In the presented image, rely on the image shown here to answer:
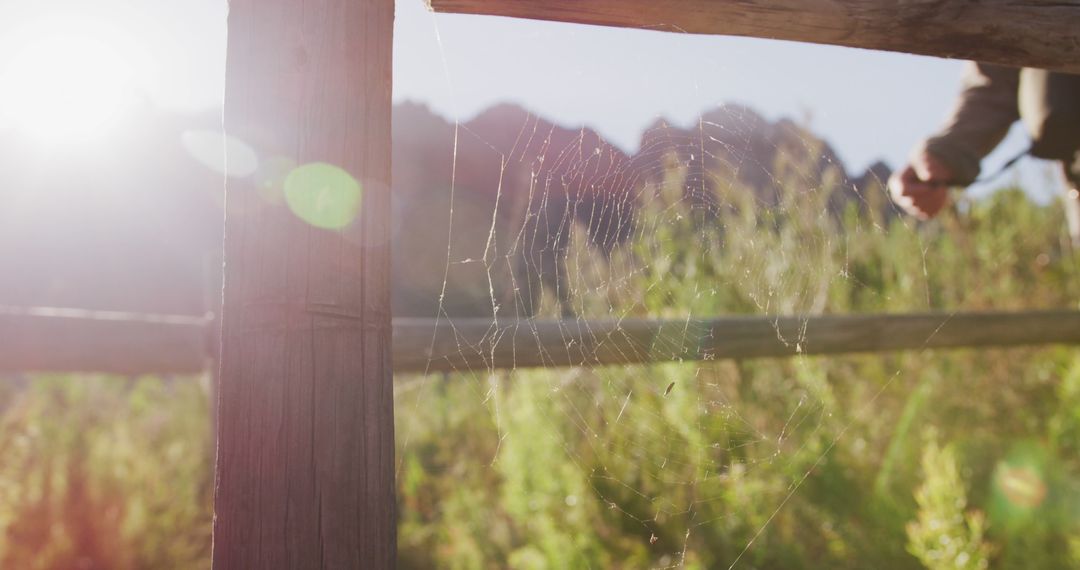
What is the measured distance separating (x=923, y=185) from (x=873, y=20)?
1.14 metres

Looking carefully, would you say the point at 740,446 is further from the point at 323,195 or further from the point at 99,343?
the point at 99,343

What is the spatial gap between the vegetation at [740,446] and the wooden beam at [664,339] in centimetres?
30

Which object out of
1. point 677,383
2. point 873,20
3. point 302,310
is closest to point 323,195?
point 302,310

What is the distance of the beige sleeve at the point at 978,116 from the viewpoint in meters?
2.35

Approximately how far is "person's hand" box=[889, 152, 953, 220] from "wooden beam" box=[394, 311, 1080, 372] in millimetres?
547

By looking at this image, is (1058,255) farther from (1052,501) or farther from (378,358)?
(378,358)

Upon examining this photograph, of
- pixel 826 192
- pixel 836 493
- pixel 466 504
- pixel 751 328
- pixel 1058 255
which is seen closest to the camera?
pixel 751 328

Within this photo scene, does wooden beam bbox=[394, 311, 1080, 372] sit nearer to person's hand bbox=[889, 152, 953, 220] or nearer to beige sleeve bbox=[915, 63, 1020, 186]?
person's hand bbox=[889, 152, 953, 220]

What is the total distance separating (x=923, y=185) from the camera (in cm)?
235

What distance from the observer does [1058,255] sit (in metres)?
4.63

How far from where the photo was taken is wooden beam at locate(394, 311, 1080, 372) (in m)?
2.23

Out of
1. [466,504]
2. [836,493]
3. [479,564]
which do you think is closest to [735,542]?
[836,493]

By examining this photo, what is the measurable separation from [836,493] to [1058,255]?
2.60 meters

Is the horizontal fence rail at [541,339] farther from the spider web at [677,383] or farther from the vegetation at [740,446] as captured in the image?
the vegetation at [740,446]
